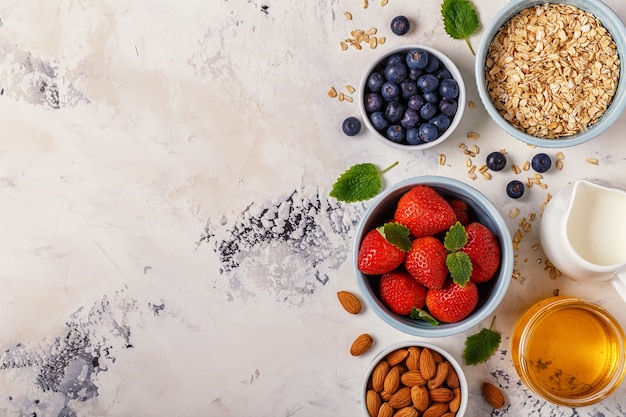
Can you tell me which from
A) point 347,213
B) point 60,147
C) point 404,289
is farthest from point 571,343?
point 60,147

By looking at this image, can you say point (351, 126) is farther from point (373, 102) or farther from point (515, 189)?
point (515, 189)

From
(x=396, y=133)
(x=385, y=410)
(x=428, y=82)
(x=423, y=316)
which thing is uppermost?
(x=428, y=82)

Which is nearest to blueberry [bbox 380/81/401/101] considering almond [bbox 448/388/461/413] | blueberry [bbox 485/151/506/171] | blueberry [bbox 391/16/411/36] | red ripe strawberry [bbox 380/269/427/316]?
blueberry [bbox 391/16/411/36]

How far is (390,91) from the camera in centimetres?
134

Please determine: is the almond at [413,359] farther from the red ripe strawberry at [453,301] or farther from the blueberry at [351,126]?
the blueberry at [351,126]

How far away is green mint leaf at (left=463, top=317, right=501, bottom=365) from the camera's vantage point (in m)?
1.38

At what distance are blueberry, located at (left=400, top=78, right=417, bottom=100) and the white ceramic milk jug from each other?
33 cm

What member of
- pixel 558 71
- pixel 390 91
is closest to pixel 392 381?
pixel 390 91

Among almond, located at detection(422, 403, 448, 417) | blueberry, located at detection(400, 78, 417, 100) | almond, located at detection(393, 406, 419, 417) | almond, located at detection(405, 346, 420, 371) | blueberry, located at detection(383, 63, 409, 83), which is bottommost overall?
almond, located at detection(393, 406, 419, 417)

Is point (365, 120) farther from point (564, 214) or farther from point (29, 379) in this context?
point (29, 379)

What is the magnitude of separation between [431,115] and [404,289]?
33 centimetres

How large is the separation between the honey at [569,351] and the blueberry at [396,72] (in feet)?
1.60

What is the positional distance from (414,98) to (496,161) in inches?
7.8

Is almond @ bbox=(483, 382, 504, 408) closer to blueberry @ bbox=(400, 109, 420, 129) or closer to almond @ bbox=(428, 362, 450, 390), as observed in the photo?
almond @ bbox=(428, 362, 450, 390)
